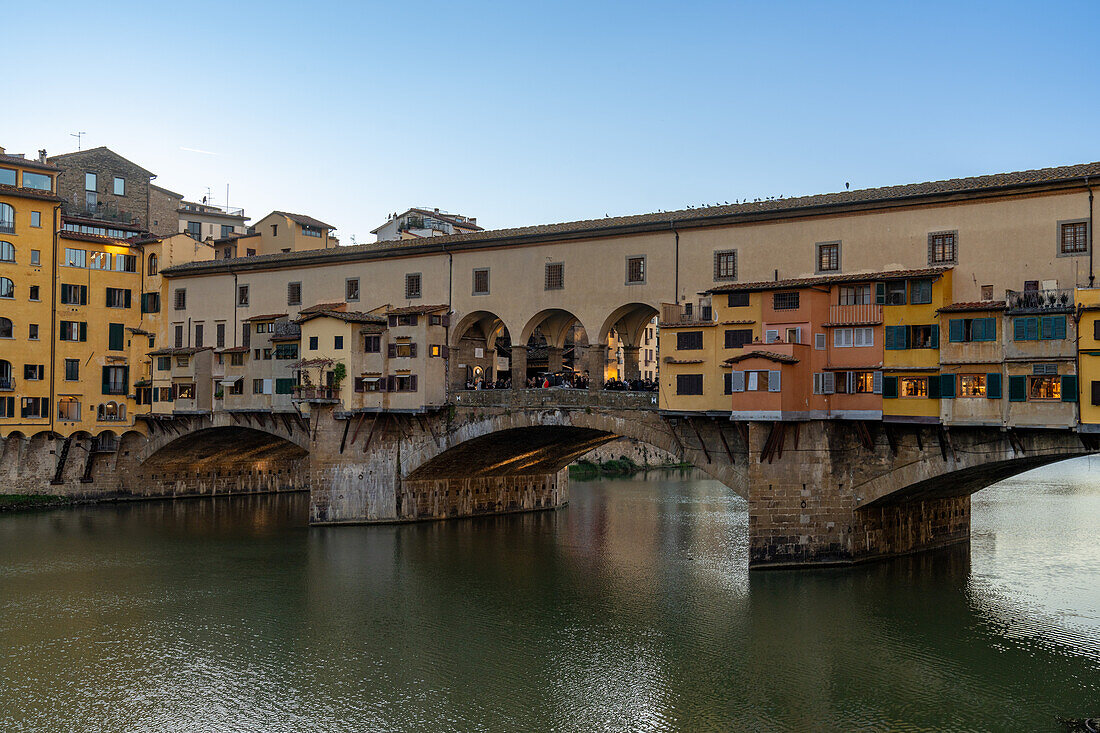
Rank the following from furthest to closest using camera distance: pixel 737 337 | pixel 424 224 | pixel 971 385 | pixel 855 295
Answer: pixel 424 224 → pixel 737 337 → pixel 855 295 → pixel 971 385

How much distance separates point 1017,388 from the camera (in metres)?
32.4

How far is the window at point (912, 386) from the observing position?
1359 inches

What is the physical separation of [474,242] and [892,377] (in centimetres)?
2001

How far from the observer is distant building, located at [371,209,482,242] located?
238ft

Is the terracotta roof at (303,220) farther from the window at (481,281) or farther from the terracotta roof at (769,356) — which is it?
the terracotta roof at (769,356)

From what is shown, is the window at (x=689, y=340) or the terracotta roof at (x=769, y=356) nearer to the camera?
the terracotta roof at (x=769, y=356)

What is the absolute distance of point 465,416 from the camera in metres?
47.2

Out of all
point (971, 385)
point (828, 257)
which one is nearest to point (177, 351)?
point (828, 257)

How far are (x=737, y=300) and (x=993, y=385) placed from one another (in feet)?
30.5

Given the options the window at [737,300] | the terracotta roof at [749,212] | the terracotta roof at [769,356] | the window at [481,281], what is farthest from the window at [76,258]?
the terracotta roof at [769,356]

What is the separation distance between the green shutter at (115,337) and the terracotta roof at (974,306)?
152ft

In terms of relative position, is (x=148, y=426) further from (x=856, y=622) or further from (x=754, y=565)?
(x=856, y=622)

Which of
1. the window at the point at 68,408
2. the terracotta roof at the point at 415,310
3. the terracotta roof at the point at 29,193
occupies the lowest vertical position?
the window at the point at 68,408

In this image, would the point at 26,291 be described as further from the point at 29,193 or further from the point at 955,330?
the point at 955,330
